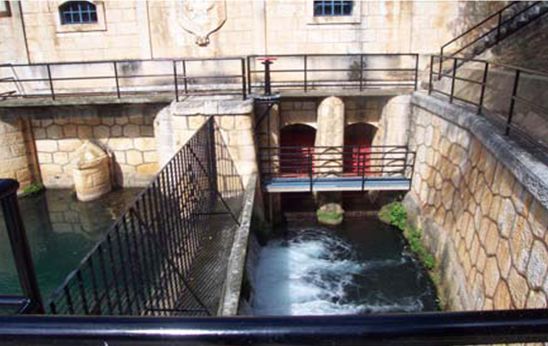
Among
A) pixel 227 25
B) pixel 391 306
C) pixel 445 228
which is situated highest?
pixel 227 25

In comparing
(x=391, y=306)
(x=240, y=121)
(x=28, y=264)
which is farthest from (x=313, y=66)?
(x=28, y=264)

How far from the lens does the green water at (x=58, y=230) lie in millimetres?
7770

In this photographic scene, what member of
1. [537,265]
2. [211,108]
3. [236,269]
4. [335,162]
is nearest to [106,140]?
[211,108]

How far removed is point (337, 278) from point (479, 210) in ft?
9.71

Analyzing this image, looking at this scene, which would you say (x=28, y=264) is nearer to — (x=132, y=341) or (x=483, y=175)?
(x=132, y=341)

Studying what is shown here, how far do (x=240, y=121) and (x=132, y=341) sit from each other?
22.6 feet

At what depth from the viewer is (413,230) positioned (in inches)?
332

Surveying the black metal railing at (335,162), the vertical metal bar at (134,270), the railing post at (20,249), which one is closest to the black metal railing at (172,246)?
the vertical metal bar at (134,270)

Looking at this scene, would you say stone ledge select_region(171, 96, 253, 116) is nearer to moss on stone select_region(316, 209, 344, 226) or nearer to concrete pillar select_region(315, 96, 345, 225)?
concrete pillar select_region(315, 96, 345, 225)

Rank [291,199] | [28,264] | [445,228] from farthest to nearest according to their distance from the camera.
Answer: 1. [291,199]
2. [445,228]
3. [28,264]

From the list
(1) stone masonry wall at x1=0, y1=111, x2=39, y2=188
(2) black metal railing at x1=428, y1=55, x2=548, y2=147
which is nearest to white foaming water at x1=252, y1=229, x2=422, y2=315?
(2) black metal railing at x1=428, y1=55, x2=548, y2=147

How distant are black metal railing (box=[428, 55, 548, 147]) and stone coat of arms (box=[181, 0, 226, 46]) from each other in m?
5.70

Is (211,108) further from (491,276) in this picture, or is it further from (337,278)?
(491,276)

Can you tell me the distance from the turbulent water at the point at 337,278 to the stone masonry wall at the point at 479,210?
0.70 metres
